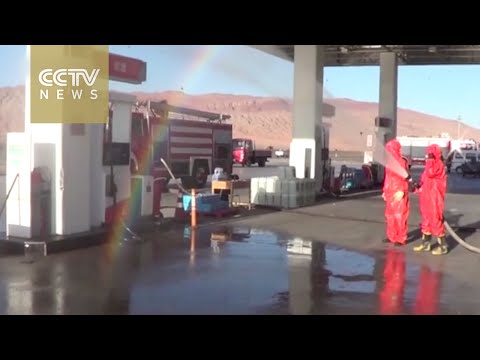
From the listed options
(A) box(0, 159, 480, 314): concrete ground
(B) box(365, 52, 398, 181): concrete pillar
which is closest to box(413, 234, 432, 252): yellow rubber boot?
(A) box(0, 159, 480, 314): concrete ground

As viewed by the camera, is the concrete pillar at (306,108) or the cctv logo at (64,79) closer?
the cctv logo at (64,79)

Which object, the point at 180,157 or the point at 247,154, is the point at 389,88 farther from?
the point at 247,154

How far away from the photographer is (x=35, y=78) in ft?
33.2

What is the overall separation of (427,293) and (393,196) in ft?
11.9

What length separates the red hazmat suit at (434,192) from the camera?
34.4 ft

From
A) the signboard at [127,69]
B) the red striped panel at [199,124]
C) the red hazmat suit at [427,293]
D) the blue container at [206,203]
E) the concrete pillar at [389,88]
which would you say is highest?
the concrete pillar at [389,88]

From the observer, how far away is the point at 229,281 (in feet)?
26.5

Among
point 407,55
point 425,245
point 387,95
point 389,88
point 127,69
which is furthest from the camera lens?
point 407,55

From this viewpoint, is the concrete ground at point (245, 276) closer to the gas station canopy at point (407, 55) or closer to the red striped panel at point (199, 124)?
the red striped panel at point (199, 124)

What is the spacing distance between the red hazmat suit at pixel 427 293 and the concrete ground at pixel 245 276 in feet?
0.05

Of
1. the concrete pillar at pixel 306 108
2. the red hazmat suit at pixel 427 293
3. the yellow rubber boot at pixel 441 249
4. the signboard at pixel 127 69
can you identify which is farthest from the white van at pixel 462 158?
the red hazmat suit at pixel 427 293

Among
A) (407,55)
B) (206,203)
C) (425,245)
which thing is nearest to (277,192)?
(206,203)

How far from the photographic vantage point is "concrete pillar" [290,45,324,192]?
2039cm
